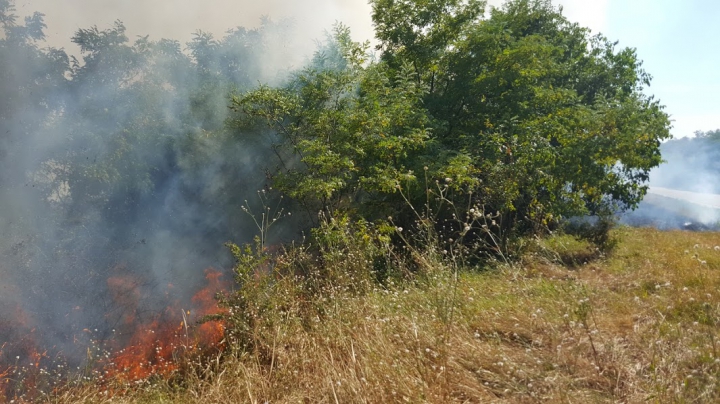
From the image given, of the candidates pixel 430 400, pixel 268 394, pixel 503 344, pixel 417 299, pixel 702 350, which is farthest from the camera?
pixel 417 299

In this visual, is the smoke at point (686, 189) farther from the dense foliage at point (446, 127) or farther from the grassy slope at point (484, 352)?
the grassy slope at point (484, 352)

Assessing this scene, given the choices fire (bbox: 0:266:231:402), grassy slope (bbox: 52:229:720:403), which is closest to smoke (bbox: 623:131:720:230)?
grassy slope (bbox: 52:229:720:403)

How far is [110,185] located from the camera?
32.7 feet

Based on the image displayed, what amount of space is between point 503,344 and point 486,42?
7002 mm

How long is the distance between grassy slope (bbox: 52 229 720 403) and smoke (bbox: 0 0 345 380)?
4311 mm

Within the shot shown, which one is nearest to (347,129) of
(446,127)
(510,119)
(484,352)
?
(446,127)

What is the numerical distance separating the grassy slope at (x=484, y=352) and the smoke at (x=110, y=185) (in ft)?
14.1

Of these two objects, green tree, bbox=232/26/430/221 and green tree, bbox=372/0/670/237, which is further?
green tree, bbox=372/0/670/237

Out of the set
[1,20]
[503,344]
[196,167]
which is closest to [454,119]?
[196,167]

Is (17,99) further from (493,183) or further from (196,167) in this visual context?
(493,183)

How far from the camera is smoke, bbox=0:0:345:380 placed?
810 centimetres

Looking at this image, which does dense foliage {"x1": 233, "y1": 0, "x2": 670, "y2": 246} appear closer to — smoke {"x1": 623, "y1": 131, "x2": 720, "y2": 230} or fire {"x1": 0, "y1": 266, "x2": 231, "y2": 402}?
fire {"x1": 0, "y1": 266, "x2": 231, "y2": 402}

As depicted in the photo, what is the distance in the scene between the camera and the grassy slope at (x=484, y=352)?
8.73 feet

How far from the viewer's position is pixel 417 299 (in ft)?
13.1
